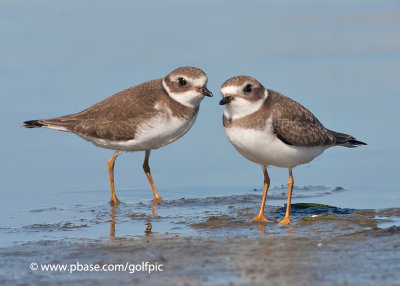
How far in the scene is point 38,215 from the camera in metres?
8.69

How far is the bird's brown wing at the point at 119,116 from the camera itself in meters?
9.69

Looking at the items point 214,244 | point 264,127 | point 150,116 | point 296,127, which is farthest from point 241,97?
point 214,244

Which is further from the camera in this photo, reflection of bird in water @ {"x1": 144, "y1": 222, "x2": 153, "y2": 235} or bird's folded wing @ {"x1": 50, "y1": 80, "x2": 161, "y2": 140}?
bird's folded wing @ {"x1": 50, "y1": 80, "x2": 161, "y2": 140}

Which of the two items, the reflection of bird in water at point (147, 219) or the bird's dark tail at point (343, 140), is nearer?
the reflection of bird in water at point (147, 219)

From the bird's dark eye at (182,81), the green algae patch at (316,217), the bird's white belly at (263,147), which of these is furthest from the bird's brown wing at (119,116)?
the green algae patch at (316,217)

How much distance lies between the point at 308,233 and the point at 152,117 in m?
3.06

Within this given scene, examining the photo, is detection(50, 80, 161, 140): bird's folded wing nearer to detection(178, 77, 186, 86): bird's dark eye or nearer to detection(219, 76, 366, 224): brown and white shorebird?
detection(178, 77, 186, 86): bird's dark eye

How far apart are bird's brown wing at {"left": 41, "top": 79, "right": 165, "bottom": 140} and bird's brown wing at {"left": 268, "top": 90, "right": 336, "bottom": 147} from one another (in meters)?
1.86

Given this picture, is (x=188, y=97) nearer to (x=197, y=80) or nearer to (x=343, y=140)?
(x=197, y=80)

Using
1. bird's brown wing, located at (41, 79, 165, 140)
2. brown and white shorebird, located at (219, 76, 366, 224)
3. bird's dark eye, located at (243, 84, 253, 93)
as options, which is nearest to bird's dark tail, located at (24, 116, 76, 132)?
bird's brown wing, located at (41, 79, 165, 140)

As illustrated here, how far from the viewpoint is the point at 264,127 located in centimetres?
812

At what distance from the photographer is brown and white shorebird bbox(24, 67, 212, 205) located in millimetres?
9586

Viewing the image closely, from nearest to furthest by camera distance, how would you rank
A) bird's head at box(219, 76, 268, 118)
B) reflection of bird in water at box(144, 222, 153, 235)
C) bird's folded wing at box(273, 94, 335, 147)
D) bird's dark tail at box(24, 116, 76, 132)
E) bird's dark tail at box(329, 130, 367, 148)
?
1. reflection of bird in water at box(144, 222, 153, 235)
2. bird's head at box(219, 76, 268, 118)
3. bird's folded wing at box(273, 94, 335, 147)
4. bird's dark tail at box(329, 130, 367, 148)
5. bird's dark tail at box(24, 116, 76, 132)

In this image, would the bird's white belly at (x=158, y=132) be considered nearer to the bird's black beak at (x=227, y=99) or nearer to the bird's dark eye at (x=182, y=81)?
the bird's dark eye at (x=182, y=81)
